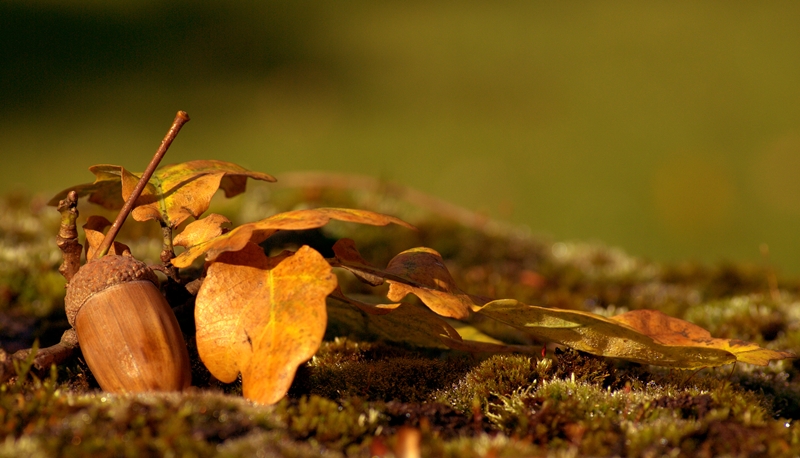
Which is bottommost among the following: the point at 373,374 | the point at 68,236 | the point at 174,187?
the point at 373,374

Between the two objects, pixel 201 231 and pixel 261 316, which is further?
pixel 201 231

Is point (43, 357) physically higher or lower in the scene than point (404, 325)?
lower

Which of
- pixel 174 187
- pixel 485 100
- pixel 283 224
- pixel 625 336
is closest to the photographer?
pixel 283 224

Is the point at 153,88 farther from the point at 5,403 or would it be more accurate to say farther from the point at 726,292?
the point at 5,403

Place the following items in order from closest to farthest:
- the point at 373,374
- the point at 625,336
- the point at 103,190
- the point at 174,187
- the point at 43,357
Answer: the point at 43,357
the point at 625,336
the point at 373,374
the point at 174,187
the point at 103,190

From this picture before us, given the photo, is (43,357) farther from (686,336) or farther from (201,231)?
(686,336)

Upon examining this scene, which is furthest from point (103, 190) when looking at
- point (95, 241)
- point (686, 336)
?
point (686, 336)

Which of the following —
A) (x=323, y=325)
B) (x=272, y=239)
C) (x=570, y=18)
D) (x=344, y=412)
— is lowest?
(x=344, y=412)

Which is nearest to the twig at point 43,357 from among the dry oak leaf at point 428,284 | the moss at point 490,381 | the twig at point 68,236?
the twig at point 68,236

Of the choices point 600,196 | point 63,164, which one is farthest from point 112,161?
point 600,196
